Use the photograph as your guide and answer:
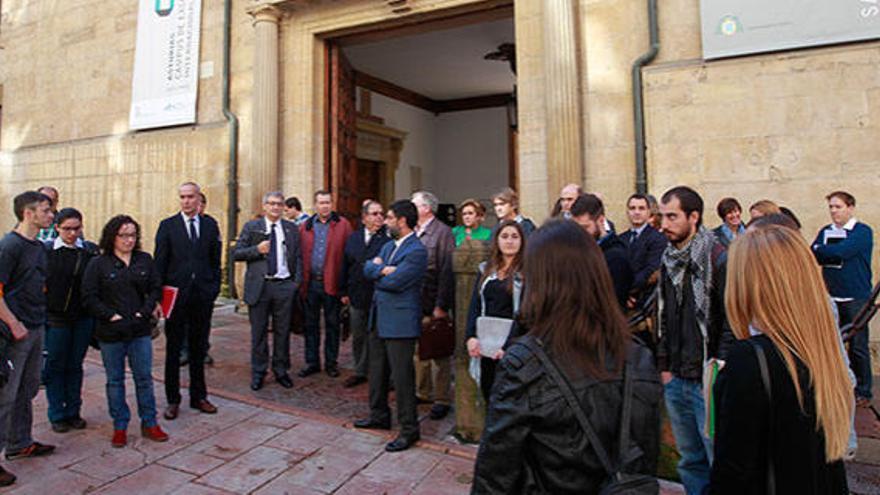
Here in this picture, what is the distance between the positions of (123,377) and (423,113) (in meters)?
11.8

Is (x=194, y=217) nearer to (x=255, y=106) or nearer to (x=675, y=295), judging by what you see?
(x=675, y=295)

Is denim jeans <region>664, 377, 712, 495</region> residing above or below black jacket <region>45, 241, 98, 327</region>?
below

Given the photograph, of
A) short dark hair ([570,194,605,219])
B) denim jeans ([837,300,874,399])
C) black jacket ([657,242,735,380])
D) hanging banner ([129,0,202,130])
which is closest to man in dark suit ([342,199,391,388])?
short dark hair ([570,194,605,219])

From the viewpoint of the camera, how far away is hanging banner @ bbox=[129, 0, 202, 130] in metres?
8.77

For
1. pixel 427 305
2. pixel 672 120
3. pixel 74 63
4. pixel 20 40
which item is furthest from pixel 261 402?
pixel 20 40

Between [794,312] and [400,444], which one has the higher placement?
[794,312]

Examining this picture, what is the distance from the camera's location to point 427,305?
14.1 ft

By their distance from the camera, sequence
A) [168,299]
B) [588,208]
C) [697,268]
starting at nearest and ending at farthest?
[697,268]
[588,208]
[168,299]

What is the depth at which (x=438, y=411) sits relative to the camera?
4.12 meters

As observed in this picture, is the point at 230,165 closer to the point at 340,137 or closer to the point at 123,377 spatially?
the point at 340,137

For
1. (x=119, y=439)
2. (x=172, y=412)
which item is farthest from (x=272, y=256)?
(x=119, y=439)

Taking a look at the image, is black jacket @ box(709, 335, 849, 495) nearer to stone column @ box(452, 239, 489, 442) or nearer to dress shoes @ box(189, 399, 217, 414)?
stone column @ box(452, 239, 489, 442)

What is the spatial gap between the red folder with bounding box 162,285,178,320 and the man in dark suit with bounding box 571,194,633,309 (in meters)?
2.87

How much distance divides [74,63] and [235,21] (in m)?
3.76
